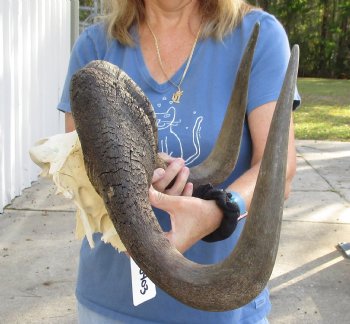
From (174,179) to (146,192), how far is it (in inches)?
13.2

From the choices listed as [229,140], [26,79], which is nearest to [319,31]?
[26,79]

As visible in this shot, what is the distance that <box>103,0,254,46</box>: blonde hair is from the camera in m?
2.41

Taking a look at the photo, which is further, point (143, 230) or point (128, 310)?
point (128, 310)

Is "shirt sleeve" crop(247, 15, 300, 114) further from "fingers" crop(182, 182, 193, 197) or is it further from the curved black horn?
"fingers" crop(182, 182, 193, 197)

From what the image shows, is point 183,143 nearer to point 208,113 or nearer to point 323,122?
point 208,113

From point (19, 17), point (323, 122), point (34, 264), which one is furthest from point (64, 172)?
point (323, 122)

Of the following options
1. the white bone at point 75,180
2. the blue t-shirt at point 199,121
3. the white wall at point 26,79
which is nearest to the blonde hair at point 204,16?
the blue t-shirt at point 199,121

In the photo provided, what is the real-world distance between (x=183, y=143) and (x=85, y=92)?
787mm

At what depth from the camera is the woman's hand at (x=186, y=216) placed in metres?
1.73

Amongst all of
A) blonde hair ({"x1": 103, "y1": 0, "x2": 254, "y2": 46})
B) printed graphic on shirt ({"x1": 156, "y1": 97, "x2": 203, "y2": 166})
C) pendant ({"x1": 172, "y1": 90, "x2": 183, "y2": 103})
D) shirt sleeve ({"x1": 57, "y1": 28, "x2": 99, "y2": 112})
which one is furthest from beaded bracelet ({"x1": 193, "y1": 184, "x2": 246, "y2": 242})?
shirt sleeve ({"x1": 57, "y1": 28, "x2": 99, "y2": 112})

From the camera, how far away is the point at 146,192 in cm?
159

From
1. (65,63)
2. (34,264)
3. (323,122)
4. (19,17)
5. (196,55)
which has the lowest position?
(323,122)

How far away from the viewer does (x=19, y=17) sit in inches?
310

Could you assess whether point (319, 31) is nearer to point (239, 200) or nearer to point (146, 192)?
point (239, 200)
